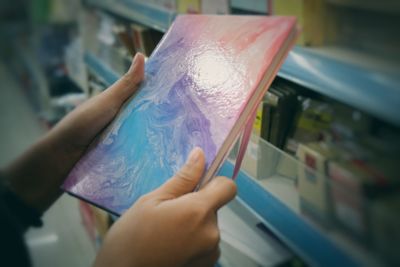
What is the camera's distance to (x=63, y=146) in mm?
1025

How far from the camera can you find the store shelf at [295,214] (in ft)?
2.12

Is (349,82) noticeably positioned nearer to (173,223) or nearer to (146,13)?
(173,223)

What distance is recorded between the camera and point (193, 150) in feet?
2.20

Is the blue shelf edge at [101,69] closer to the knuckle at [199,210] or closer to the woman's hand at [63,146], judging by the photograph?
the woman's hand at [63,146]

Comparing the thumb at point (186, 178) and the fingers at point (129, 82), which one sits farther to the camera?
the fingers at point (129, 82)

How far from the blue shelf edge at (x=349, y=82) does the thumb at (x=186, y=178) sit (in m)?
0.28

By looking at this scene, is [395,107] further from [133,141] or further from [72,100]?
[72,100]

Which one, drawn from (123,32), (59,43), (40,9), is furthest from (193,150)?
(40,9)

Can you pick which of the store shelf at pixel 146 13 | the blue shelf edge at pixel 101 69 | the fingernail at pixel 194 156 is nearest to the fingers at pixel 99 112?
the fingernail at pixel 194 156

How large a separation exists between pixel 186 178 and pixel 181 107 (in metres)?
0.18

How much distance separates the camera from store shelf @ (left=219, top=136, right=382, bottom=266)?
2.12 feet

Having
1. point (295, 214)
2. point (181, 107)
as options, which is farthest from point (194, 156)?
point (295, 214)

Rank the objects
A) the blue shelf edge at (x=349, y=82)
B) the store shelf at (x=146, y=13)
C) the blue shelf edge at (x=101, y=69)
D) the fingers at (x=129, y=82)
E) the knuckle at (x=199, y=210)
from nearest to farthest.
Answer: the blue shelf edge at (x=349, y=82)
the knuckle at (x=199, y=210)
the fingers at (x=129, y=82)
the store shelf at (x=146, y=13)
the blue shelf edge at (x=101, y=69)

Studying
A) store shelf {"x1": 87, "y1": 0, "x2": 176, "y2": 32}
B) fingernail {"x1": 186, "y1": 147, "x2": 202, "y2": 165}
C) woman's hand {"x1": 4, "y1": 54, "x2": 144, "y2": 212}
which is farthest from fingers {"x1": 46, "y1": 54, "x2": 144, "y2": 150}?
store shelf {"x1": 87, "y1": 0, "x2": 176, "y2": 32}
